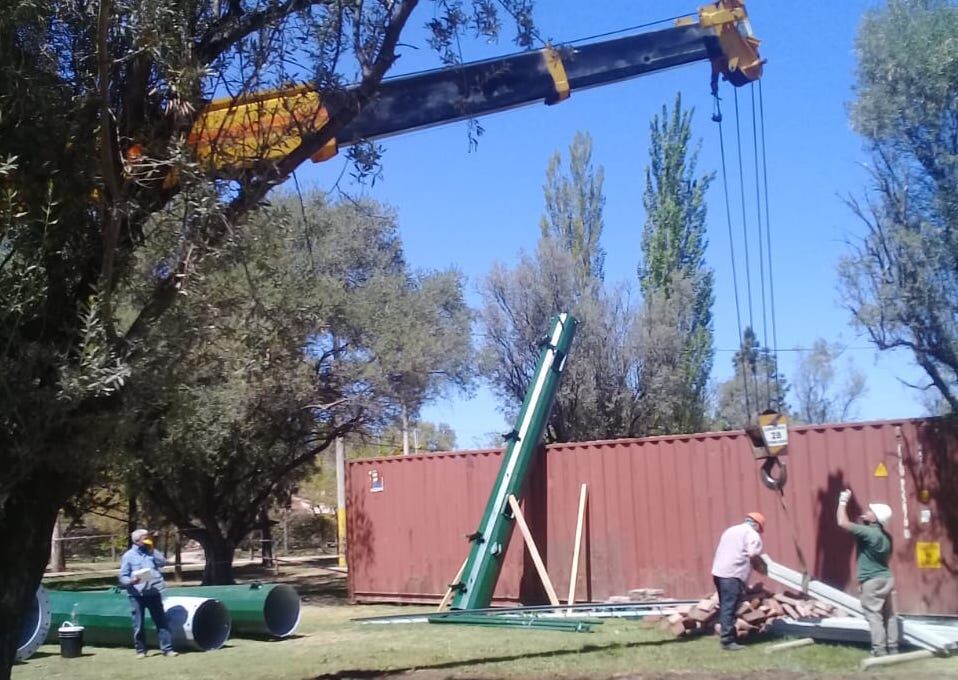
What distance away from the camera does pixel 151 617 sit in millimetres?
13977

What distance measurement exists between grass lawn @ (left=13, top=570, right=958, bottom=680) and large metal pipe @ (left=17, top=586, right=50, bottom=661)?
25 centimetres

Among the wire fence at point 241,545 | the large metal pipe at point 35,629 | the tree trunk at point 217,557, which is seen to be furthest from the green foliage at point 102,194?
the wire fence at point 241,545

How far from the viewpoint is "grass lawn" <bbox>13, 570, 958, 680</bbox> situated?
10.8 m

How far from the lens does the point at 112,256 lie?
7.96 meters

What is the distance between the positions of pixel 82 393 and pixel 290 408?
46.7 ft

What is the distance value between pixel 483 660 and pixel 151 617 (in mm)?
4760

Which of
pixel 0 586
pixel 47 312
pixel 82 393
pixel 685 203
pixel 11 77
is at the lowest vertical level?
pixel 0 586

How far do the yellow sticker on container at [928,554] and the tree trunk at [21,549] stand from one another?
32.9 feet

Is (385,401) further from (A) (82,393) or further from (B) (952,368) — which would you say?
(A) (82,393)

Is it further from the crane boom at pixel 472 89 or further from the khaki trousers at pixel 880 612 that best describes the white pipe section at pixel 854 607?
the crane boom at pixel 472 89

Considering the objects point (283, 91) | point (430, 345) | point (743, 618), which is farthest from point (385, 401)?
point (283, 91)

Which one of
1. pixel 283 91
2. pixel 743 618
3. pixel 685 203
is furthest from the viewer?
pixel 685 203

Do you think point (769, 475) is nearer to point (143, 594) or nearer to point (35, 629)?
point (143, 594)

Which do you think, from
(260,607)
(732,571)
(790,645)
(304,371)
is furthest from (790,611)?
(304,371)
